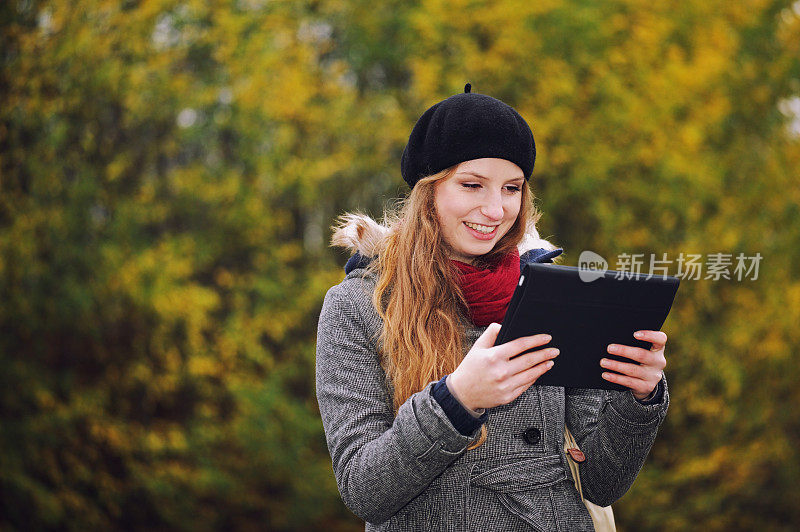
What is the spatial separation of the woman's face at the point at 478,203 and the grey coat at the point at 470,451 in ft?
0.63

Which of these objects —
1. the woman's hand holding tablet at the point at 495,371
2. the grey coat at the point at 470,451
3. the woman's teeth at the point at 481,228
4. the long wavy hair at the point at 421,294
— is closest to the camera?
the woman's hand holding tablet at the point at 495,371

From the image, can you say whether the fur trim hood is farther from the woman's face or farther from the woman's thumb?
the woman's thumb

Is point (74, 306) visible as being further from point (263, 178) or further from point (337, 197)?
point (337, 197)

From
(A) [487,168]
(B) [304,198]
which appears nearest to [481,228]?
(A) [487,168]

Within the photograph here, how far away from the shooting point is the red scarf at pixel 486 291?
1.63 m

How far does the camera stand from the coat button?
5.09 feet

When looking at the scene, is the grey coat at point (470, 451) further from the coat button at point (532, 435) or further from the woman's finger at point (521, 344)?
the woman's finger at point (521, 344)

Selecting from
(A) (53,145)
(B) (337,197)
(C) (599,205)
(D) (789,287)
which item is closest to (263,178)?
(B) (337,197)

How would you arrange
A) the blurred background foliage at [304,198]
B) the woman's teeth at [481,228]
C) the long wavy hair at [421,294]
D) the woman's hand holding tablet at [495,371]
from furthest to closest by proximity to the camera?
the blurred background foliage at [304,198]
the woman's teeth at [481,228]
the long wavy hair at [421,294]
the woman's hand holding tablet at [495,371]

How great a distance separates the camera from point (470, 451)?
153cm

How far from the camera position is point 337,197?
5141mm

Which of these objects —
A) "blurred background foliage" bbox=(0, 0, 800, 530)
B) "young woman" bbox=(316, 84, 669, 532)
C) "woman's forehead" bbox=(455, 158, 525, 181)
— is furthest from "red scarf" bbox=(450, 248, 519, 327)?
"blurred background foliage" bbox=(0, 0, 800, 530)

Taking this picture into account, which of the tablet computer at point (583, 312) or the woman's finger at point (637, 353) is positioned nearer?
the tablet computer at point (583, 312)

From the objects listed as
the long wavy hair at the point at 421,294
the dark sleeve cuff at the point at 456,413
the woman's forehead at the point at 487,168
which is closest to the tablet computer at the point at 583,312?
the dark sleeve cuff at the point at 456,413
